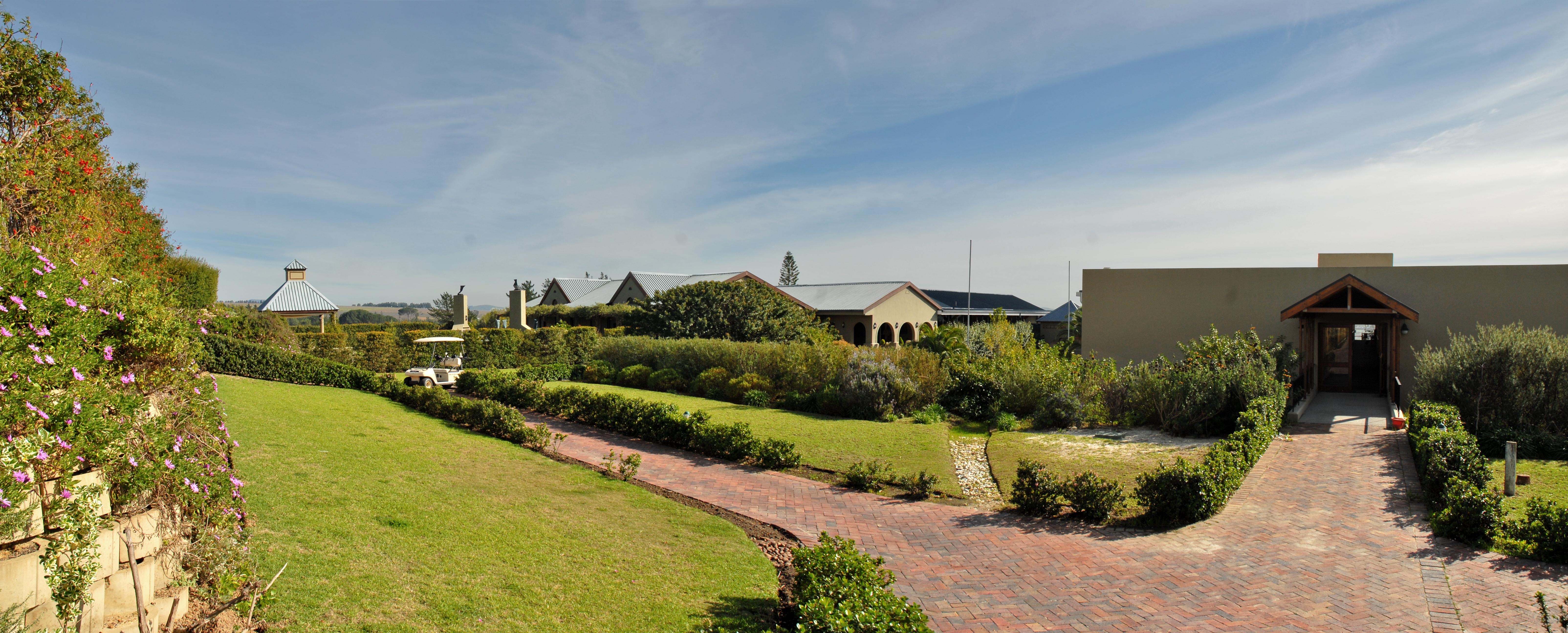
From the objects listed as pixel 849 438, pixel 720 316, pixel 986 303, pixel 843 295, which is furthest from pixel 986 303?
pixel 849 438

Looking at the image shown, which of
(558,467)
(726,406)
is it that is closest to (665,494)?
(558,467)

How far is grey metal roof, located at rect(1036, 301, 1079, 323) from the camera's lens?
49.8 metres

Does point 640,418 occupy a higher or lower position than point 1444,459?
lower

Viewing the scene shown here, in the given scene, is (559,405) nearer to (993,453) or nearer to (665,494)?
(665,494)

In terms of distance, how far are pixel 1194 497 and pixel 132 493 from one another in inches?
382

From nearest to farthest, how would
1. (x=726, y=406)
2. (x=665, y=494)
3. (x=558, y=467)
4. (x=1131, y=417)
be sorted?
(x=665, y=494) → (x=558, y=467) → (x=1131, y=417) → (x=726, y=406)

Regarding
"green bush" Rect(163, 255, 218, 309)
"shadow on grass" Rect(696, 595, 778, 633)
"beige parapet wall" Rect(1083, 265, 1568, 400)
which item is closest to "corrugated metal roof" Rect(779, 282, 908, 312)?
"beige parapet wall" Rect(1083, 265, 1568, 400)

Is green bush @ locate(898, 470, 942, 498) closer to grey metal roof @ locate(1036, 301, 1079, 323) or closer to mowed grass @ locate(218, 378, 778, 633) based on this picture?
mowed grass @ locate(218, 378, 778, 633)

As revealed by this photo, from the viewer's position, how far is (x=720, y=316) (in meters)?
27.8

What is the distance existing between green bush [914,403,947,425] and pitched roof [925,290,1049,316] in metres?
38.6

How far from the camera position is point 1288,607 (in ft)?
19.9

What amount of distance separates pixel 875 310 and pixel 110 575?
3350cm

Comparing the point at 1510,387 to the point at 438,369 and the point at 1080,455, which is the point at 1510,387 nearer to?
the point at 1080,455

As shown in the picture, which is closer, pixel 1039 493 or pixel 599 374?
pixel 1039 493
